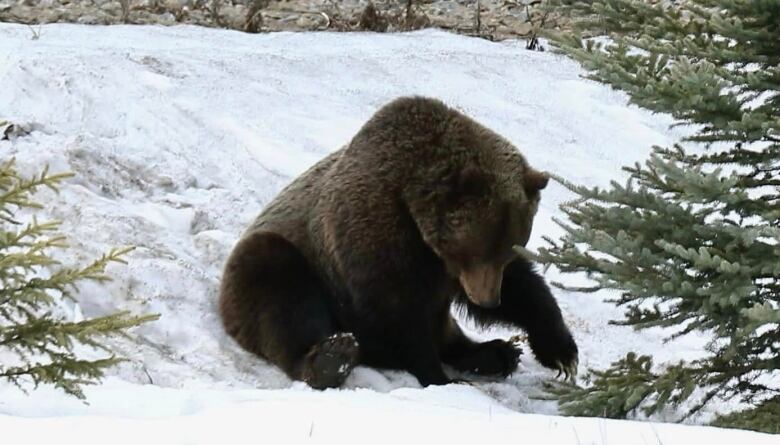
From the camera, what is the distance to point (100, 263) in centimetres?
414

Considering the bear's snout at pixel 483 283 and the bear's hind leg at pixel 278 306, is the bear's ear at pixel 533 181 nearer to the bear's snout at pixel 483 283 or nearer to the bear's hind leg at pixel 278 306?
the bear's snout at pixel 483 283

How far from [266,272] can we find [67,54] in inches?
190

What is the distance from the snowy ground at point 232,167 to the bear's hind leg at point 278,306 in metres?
0.11

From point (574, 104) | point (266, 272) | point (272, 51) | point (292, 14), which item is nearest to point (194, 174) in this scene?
point (266, 272)

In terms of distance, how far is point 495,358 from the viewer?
700cm

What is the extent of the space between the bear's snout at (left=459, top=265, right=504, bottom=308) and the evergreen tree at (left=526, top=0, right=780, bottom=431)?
94cm

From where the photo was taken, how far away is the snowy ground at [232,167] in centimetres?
421

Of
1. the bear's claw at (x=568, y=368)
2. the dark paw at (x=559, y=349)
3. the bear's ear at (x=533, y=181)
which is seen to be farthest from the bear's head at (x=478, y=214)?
the bear's claw at (x=568, y=368)

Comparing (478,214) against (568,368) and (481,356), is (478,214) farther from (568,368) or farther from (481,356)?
(568,368)

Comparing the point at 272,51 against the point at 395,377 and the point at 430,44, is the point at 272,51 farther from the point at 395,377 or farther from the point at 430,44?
the point at 395,377

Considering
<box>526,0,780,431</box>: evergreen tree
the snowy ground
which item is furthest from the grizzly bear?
<box>526,0,780,431</box>: evergreen tree

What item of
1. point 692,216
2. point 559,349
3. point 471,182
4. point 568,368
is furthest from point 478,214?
point 692,216

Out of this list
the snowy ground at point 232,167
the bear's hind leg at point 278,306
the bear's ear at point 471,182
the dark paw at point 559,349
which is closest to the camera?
the snowy ground at point 232,167

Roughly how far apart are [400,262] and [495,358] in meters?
1.00
